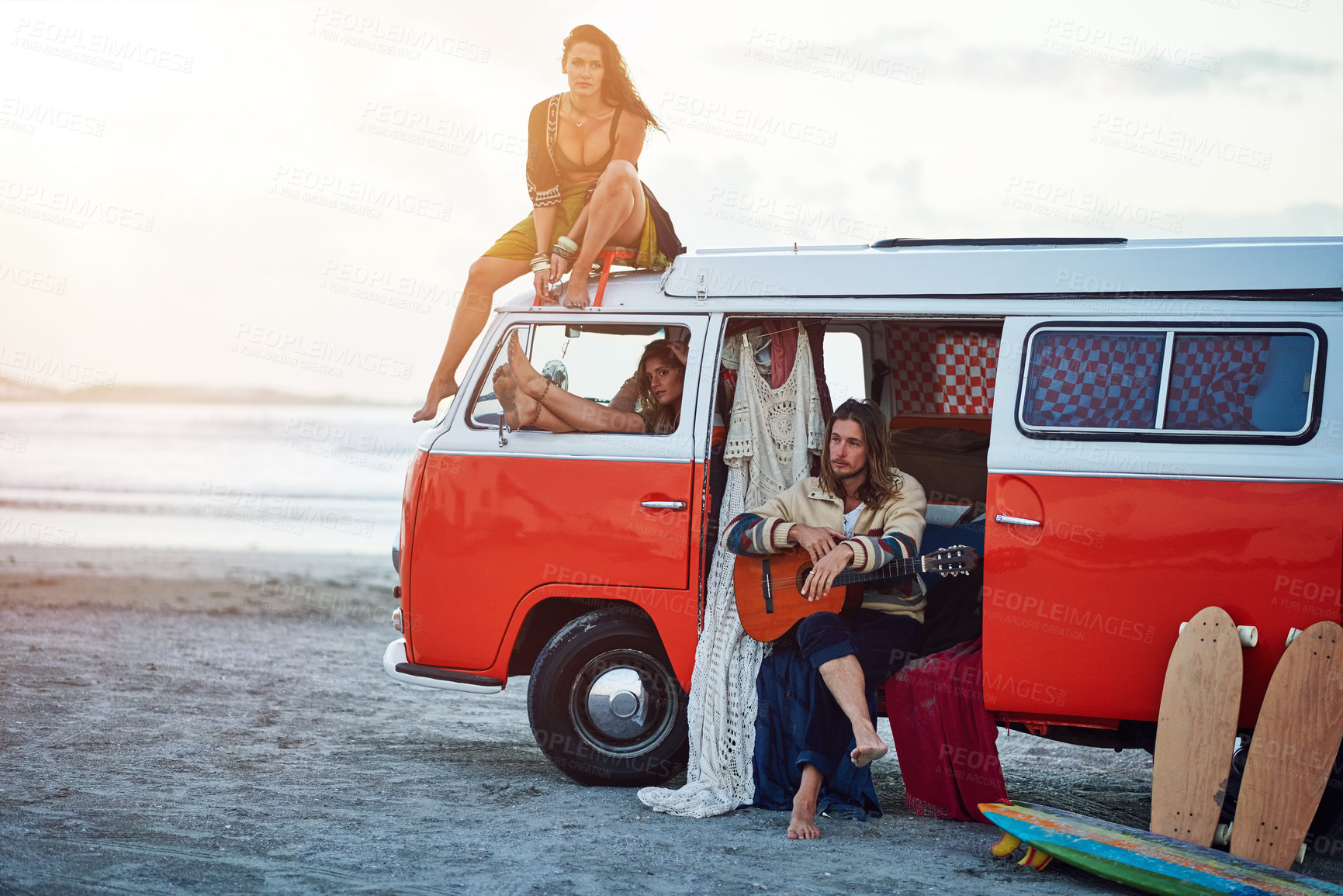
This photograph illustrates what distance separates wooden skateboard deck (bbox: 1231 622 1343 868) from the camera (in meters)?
4.69

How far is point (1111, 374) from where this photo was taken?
5254 mm

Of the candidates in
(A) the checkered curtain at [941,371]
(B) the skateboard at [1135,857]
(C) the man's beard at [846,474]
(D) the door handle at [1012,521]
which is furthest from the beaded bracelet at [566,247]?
(B) the skateboard at [1135,857]

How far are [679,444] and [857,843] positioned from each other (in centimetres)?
187

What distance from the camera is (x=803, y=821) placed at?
5.17 meters

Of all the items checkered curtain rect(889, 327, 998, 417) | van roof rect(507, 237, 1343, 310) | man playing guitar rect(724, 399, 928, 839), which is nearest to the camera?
van roof rect(507, 237, 1343, 310)

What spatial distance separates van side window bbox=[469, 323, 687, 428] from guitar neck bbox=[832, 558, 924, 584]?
1361mm

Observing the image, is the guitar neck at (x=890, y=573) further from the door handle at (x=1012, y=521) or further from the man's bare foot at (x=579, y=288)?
the man's bare foot at (x=579, y=288)

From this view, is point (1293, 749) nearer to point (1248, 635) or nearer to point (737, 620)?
point (1248, 635)

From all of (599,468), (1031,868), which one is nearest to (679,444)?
(599,468)

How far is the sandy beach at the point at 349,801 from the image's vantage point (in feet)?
14.7

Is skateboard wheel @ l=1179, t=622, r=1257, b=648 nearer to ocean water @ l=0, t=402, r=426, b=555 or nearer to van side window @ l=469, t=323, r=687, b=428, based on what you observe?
van side window @ l=469, t=323, r=687, b=428

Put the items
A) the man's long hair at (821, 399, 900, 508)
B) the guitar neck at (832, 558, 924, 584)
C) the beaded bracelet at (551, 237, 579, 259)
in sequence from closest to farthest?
the guitar neck at (832, 558, 924, 584)
the man's long hair at (821, 399, 900, 508)
the beaded bracelet at (551, 237, 579, 259)

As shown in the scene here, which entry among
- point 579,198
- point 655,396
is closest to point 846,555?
point 655,396

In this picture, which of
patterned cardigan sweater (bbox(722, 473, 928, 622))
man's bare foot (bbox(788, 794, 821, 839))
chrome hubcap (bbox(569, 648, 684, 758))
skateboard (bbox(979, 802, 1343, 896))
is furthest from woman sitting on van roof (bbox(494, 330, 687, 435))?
skateboard (bbox(979, 802, 1343, 896))
